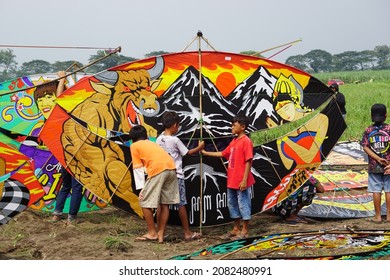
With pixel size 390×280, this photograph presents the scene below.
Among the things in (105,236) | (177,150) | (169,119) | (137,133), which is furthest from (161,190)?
(105,236)

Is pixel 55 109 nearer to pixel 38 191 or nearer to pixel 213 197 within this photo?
pixel 38 191

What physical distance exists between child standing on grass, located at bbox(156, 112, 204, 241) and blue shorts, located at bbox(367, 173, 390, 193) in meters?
2.06

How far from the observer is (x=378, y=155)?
635 cm

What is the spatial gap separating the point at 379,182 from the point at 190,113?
2324 mm

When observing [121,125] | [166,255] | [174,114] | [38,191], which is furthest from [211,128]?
[38,191]

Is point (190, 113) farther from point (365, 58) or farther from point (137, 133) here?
point (365, 58)

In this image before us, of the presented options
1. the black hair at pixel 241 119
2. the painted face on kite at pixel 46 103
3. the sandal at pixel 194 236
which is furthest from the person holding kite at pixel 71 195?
the black hair at pixel 241 119

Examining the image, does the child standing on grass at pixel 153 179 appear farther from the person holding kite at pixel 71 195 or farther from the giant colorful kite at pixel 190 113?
the person holding kite at pixel 71 195

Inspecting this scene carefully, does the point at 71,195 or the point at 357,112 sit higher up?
the point at 357,112

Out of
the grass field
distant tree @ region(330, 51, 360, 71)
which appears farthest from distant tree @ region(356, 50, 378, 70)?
the grass field

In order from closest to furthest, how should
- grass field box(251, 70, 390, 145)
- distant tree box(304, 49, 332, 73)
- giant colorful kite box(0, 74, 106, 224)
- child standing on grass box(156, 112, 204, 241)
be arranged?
1. child standing on grass box(156, 112, 204, 241)
2. giant colorful kite box(0, 74, 106, 224)
3. grass field box(251, 70, 390, 145)
4. distant tree box(304, 49, 332, 73)

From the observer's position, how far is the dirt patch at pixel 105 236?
5.44 meters

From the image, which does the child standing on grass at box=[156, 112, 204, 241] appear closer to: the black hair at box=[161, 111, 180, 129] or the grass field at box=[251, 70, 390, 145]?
the black hair at box=[161, 111, 180, 129]

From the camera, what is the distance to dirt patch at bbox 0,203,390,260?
5.44 metres
